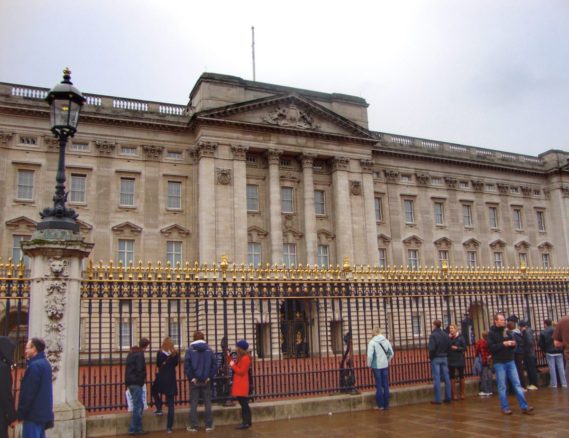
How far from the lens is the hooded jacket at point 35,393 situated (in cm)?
705

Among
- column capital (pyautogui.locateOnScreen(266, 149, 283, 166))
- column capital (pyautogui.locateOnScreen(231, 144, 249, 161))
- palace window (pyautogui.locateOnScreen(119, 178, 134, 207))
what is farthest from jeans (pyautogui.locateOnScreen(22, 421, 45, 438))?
column capital (pyautogui.locateOnScreen(266, 149, 283, 166))

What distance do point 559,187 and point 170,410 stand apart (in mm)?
48241

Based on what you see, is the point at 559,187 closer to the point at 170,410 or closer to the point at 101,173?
the point at 101,173

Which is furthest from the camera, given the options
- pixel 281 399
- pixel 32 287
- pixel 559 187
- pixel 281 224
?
pixel 559 187

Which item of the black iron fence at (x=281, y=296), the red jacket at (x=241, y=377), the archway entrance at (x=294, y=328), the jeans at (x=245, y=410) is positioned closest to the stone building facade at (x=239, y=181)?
the archway entrance at (x=294, y=328)

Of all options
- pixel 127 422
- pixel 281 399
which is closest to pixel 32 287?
pixel 127 422

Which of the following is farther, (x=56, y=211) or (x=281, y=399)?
(x=281, y=399)

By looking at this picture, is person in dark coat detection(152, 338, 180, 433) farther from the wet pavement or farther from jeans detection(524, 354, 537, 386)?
jeans detection(524, 354, 537, 386)

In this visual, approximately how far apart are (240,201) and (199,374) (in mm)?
25222

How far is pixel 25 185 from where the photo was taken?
32344mm

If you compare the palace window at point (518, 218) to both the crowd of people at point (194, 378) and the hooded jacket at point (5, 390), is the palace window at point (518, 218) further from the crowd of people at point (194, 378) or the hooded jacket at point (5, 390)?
the hooded jacket at point (5, 390)

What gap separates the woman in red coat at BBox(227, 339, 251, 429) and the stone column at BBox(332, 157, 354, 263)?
2702 cm

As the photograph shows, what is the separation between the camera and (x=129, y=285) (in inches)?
438

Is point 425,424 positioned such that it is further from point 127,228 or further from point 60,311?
point 127,228
